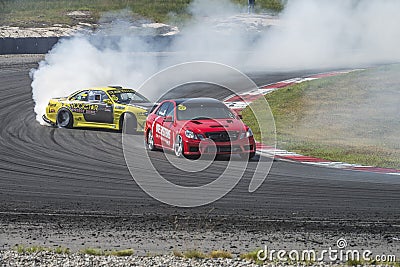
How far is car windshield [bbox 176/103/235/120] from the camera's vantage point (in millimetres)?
15336

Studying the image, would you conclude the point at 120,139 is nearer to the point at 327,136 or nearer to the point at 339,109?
the point at 327,136

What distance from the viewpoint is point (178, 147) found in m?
14.7

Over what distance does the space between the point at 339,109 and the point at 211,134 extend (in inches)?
332

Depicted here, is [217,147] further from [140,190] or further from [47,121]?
[47,121]

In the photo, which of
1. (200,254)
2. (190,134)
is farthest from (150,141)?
(200,254)

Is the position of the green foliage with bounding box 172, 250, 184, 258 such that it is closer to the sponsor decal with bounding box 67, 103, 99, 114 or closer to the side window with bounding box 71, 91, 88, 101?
the sponsor decal with bounding box 67, 103, 99, 114

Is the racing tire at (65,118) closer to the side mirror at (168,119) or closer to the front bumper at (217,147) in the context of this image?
the side mirror at (168,119)

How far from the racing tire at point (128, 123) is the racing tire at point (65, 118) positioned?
155 centimetres

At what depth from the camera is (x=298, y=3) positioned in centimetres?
3738

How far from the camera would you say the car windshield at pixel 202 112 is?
15336 mm

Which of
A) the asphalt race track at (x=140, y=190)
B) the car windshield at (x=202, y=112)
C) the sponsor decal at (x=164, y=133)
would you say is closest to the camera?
the asphalt race track at (x=140, y=190)

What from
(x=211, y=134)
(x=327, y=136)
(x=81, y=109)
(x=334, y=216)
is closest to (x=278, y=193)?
(x=334, y=216)

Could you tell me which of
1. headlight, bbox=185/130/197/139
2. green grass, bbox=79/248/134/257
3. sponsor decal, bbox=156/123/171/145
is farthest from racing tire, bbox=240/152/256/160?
green grass, bbox=79/248/134/257
